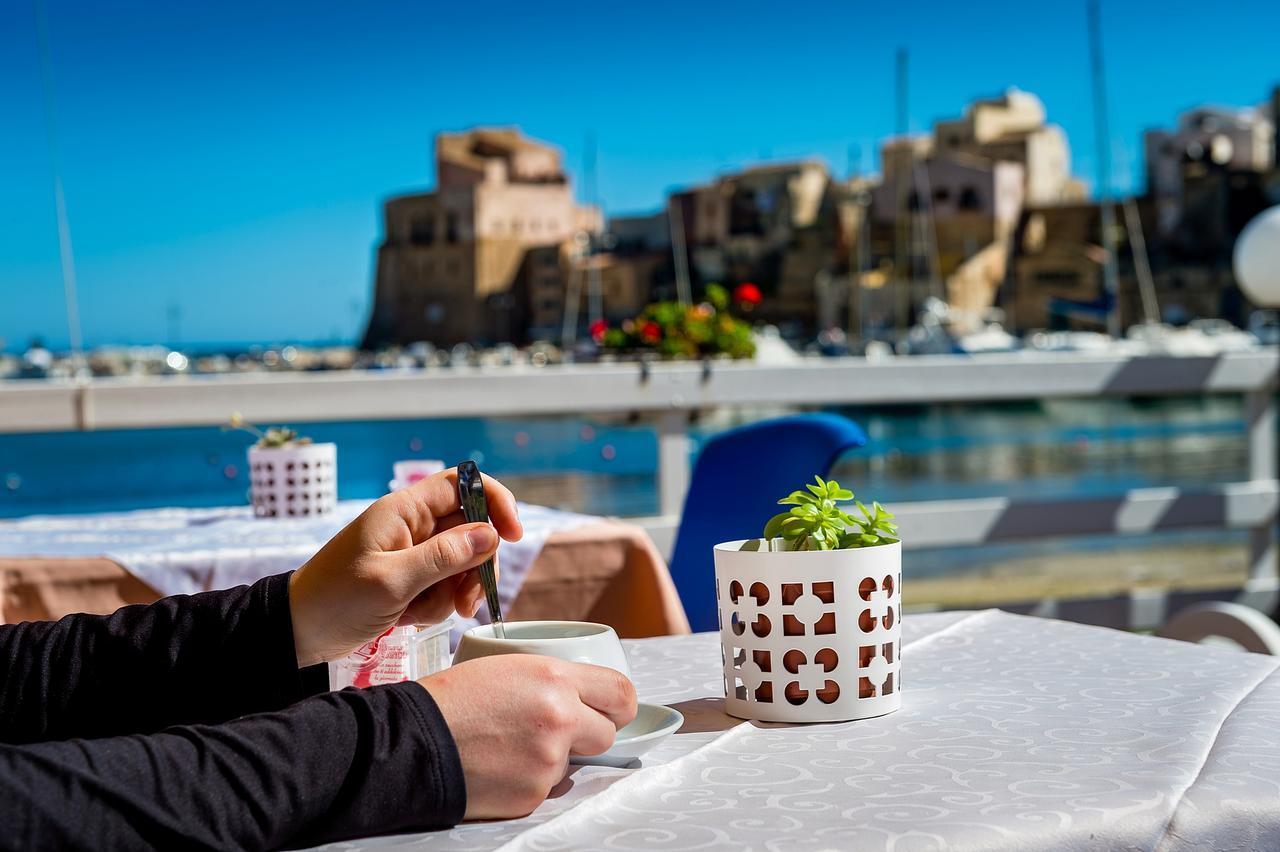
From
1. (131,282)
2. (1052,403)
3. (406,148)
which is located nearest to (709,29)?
(406,148)

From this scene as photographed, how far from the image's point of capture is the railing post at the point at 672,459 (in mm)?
2938

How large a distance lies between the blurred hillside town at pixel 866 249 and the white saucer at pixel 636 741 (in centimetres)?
3429

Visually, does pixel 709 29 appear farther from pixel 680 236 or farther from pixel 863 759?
pixel 863 759

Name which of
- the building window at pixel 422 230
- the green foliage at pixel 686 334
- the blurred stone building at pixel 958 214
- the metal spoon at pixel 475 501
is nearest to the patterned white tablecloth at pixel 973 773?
the metal spoon at pixel 475 501

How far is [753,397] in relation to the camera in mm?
3018

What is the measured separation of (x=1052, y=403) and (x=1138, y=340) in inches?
180

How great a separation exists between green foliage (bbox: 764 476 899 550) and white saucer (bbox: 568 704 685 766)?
0.15 m

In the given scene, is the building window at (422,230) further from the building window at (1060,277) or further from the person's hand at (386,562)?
the person's hand at (386,562)

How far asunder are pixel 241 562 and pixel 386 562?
0.91m

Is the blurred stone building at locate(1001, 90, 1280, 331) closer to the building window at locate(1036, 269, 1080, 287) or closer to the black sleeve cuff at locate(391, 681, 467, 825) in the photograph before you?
the building window at locate(1036, 269, 1080, 287)

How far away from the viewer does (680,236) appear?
50.3 metres

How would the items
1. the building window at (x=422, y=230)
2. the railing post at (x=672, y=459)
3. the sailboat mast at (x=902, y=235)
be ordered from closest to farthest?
1. the railing post at (x=672, y=459)
2. the sailboat mast at (x=902, y=235)
3. the building window at (x=422, y=230)

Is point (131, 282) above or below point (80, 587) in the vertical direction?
above

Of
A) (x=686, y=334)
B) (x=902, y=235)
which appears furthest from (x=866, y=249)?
(x=686, y=334)
